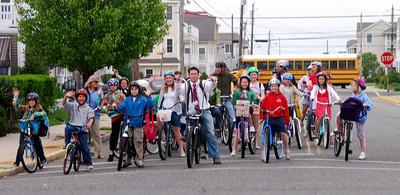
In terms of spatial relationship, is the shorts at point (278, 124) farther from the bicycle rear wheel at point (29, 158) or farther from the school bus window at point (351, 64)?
the school bus window at point (351, 64)

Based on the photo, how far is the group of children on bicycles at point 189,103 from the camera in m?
14.0

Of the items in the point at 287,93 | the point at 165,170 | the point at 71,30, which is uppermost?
the point at 71,30

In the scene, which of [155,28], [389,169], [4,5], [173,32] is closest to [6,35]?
[4,5]

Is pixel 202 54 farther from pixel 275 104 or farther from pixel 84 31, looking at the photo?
pixel 275 104

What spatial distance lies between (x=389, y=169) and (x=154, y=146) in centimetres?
612

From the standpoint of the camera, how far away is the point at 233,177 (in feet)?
40.9

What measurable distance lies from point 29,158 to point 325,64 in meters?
43.1

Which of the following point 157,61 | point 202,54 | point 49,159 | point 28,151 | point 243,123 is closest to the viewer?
point 28,151

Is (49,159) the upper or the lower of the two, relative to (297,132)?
lower

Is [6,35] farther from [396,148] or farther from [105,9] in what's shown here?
[396,148]

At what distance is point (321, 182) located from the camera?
11.8 m

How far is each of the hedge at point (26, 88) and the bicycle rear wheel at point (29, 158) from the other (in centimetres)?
630

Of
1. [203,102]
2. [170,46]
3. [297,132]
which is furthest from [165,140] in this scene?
[170,46]

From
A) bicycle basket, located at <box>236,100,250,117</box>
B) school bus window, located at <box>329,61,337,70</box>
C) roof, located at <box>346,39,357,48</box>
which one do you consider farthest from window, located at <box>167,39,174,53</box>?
roof, located at <box>346,39,357,48</box>
